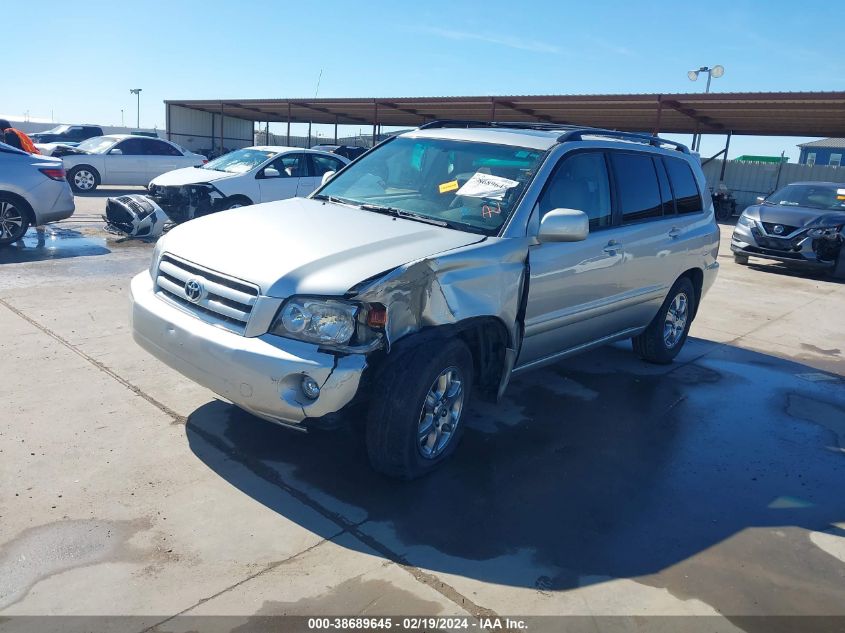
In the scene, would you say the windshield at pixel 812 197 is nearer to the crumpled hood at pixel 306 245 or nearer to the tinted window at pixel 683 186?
the tinted window at pixel 683 186

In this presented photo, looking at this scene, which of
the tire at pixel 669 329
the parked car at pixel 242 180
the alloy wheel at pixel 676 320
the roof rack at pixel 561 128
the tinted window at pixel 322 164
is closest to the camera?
the roof rack at pixel 561 128

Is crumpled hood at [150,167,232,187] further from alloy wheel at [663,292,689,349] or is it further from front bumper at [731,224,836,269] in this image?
front bumper at [731,224,836,269]

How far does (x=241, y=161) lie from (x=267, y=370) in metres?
9.43

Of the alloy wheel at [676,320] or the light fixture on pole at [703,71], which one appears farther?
the light fixture on pole at [703,71]

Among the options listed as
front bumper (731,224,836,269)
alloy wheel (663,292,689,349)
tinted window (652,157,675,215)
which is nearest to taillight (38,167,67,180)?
tinted window (652,157,675,215)

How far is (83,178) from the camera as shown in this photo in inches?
662

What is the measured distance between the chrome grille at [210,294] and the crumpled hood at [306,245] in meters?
0.05

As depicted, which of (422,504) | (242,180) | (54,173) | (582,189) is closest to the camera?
(422,504)

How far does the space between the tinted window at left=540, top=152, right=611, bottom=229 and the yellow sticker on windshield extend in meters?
0.58

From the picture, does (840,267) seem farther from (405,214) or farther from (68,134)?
(68,134)

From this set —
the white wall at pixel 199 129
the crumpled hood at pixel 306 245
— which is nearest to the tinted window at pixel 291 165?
the crumpled hood at pixel 306 245

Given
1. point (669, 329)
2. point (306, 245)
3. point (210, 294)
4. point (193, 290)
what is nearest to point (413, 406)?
point (306, 245)

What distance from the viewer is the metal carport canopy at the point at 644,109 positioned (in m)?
18.7

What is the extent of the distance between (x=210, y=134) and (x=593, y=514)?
1492 inches
